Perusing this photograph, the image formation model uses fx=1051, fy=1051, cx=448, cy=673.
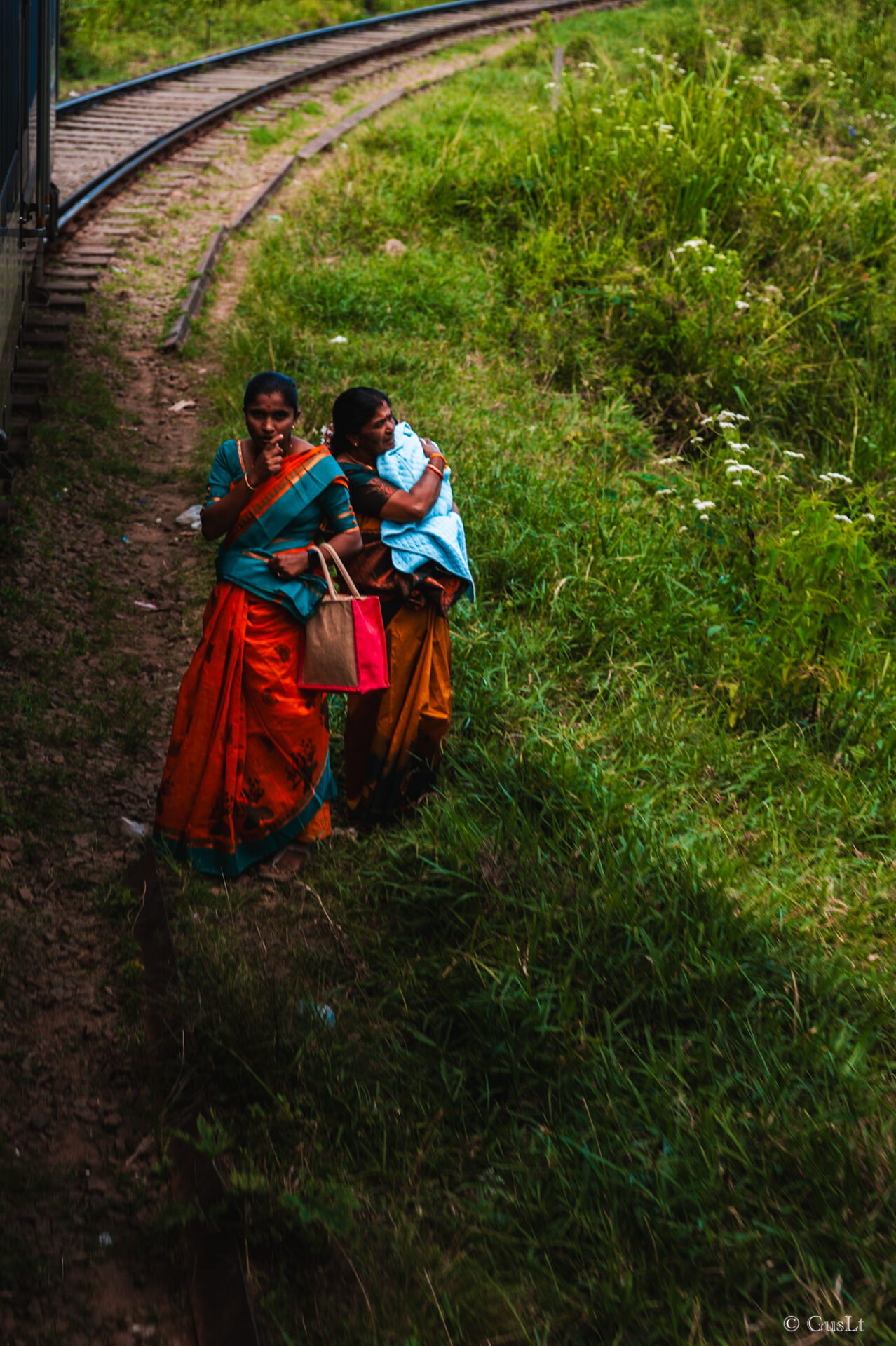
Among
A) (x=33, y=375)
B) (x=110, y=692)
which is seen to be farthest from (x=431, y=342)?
(x=110, y=692)

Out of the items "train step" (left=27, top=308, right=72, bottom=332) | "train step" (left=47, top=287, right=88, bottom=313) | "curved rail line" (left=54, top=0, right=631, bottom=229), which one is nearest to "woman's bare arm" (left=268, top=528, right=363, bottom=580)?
"train step" (left=27, top=308, right=72, bottom=332)

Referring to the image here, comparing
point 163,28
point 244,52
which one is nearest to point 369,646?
point 244,52

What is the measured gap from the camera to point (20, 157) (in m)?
6.15

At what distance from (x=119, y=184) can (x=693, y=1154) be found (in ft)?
39.5

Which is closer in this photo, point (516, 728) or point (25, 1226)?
point (25, 1226)

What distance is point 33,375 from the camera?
24.3 feet

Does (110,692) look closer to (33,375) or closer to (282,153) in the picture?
(33,375)

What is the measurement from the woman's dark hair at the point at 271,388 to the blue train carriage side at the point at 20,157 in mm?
2005

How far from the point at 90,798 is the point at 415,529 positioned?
1791 mm

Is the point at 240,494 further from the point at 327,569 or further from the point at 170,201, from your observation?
the point at 170,201

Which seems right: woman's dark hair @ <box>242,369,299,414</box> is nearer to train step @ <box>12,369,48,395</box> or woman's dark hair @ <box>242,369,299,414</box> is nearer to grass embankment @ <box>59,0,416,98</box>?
train step @ <box>12,369,48,395</box>

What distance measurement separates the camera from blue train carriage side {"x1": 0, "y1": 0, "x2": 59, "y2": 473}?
544 centimetres

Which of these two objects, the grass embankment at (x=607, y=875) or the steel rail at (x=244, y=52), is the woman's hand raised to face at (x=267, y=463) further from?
the steel rail at (x=244, y=52)

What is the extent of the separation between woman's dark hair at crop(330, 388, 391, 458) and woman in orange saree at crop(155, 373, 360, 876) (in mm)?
216
